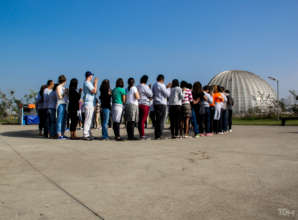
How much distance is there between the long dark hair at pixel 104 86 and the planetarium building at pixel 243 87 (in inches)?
3342

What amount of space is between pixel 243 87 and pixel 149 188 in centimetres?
9754

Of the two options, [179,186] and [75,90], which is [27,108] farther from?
[179,186]

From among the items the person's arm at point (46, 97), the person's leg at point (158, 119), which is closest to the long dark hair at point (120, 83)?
the person's leg at point (158, 119)

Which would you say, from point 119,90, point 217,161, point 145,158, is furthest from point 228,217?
point 119,90

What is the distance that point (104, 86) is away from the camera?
8523 mm

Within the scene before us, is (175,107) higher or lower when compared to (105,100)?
lower

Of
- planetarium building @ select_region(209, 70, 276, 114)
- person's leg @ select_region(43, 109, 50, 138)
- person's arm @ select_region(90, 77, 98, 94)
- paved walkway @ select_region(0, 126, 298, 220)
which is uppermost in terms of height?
planetarium building @ select_region(209, 70, 276, 114)

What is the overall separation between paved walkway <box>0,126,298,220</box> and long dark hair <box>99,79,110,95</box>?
383cm

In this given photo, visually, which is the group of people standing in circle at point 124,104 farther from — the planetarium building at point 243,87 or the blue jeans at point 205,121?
the planetarium building at point 243,87

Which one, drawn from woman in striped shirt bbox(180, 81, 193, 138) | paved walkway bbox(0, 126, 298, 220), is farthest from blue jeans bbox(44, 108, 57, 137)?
paved walkway bbox(0, 126, 298, 220)

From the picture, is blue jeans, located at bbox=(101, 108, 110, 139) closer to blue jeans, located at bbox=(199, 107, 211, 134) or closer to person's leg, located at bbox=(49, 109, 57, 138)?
person's leg, located at bbox=(49, 109, 57, 138)

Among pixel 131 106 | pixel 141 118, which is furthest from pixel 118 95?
pixel 141 118

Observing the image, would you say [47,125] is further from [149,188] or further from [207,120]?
[149,188]

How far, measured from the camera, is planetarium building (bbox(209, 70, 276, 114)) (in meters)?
92.4
